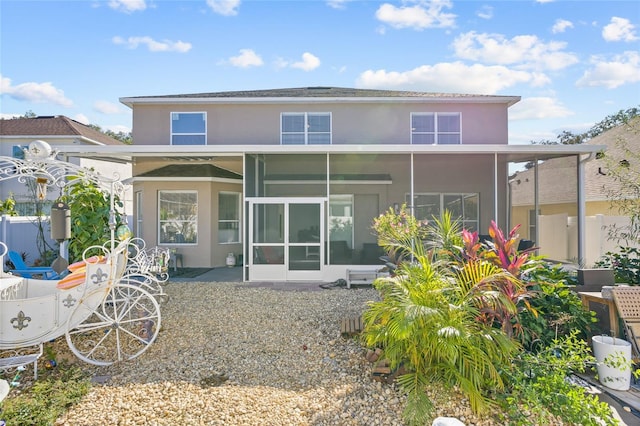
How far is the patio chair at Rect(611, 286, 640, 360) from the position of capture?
165 inches

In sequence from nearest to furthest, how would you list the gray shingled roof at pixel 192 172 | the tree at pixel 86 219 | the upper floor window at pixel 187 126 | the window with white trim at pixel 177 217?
the tree at pixel 86 219 < the gray shingled roof at pixel 192 172 < the window with white trim at pixel 177 217 < the upper floor window at pixel 187 126

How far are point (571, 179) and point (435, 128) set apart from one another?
8.68 m

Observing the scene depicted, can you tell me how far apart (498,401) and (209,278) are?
331 inches

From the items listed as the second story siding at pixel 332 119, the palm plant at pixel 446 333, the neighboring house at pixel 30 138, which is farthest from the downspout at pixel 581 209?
the neighboring house at pixel 30 138

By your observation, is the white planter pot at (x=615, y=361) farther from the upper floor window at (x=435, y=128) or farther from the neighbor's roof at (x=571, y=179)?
the neighbor's roof at (x=571, y=179)

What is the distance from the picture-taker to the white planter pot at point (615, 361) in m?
3.79

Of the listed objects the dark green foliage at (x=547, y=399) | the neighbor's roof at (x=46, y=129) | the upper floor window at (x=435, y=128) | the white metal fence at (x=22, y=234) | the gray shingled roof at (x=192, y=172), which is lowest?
the dark green foliage at (x=547, y=399)

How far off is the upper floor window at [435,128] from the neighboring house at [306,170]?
0.04 metres

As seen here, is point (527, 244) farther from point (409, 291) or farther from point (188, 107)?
point (188, 107)

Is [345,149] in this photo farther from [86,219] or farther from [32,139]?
[32,139]

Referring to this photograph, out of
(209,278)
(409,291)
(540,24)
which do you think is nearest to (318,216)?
(209,278)

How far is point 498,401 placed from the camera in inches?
133

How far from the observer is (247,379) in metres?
4.07

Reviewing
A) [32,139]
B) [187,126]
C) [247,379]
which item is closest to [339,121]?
[187,126]
